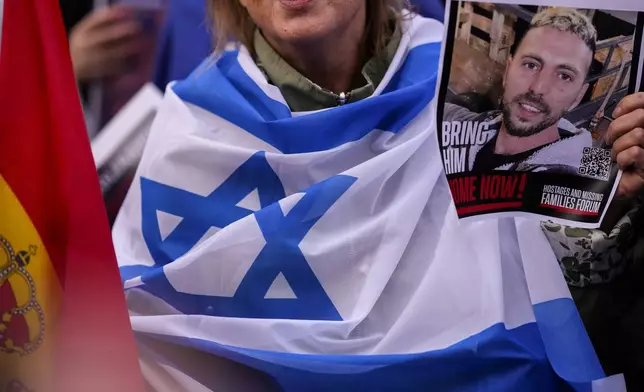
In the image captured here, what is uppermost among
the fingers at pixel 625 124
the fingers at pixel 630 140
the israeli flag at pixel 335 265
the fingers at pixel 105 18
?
the fingers at pixel 105 18

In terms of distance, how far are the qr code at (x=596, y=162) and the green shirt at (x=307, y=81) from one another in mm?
413

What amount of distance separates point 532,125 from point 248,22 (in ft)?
1.99

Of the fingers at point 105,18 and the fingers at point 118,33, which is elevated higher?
the fingers at point 105,18

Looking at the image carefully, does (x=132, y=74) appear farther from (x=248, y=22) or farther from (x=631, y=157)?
(x=631, y=157)

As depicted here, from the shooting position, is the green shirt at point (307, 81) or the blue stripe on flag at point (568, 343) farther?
the green shirt at point (307, 81)

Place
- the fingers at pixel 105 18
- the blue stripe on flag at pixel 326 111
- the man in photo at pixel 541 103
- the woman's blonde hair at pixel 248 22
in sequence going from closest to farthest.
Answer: the man in photo at pixel 541 103, the blue stripe on flag at pixel 326 111, the woman's blonde hair at pixel 248 22, the fingers at pixel 105 18

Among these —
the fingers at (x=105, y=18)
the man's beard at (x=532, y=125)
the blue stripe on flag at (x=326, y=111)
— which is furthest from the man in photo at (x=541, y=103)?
the fingers at (x=105, y=18)

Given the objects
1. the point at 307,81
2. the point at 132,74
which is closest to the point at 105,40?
the point at 132,74

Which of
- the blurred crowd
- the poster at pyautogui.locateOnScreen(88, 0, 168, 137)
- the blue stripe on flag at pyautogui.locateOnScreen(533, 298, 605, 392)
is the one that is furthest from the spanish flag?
the poster at pyautogui.locateOnScreen(88, 0, 168, 137)

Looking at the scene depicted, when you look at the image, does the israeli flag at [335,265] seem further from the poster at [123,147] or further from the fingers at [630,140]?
the poster at [123,147]

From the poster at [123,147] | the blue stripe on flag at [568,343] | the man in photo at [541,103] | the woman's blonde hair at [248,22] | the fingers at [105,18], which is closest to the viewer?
the man in photo at [541,103]

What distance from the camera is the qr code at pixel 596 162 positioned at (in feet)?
3.79

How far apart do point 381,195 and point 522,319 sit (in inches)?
9.8

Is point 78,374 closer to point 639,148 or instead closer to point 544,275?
point 544,275
